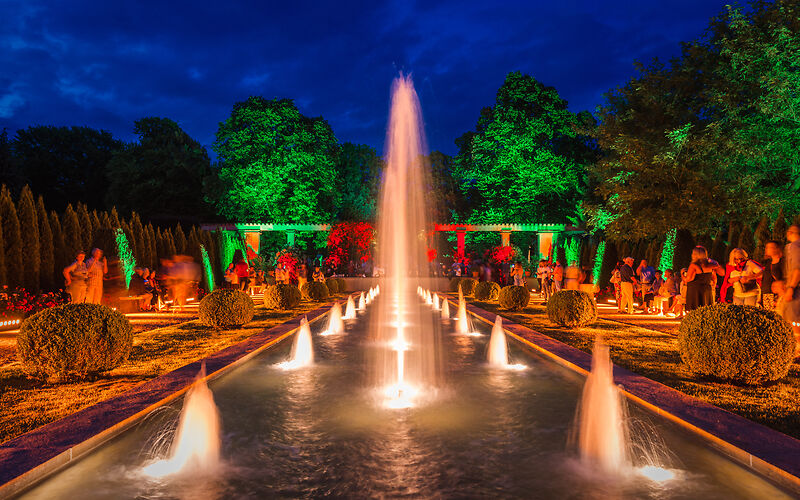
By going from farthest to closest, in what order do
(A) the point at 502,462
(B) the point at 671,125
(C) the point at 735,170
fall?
(B) the point at 671,125, (C) the point at 735,170, (A) the point at 502,462

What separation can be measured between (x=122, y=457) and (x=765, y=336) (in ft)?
26.3

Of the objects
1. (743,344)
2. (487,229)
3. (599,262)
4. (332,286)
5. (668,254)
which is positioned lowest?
(743,344)

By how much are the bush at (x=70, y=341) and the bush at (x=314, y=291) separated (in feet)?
53.3

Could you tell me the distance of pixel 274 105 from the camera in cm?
Answer: 4406

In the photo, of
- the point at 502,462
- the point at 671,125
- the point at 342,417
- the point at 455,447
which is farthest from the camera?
the point at 671,125

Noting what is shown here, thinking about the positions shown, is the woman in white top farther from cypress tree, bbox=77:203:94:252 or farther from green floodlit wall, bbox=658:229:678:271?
cypress tree, bbox=77:203:94:252

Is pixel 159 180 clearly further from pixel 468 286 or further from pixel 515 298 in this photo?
pixel 515 298

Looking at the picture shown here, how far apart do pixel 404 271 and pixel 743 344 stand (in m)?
38.8

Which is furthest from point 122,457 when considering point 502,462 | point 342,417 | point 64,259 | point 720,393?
point 64,259

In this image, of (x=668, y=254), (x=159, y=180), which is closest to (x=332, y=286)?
(x=668, y=254)

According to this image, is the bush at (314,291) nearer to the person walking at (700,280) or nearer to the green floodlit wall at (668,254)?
the green floodlit wall at (668,254)

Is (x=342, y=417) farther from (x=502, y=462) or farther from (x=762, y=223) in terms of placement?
(x=762, y=223)

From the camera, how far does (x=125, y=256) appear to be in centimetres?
2111

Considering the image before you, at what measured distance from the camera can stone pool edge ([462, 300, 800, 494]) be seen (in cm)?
458
